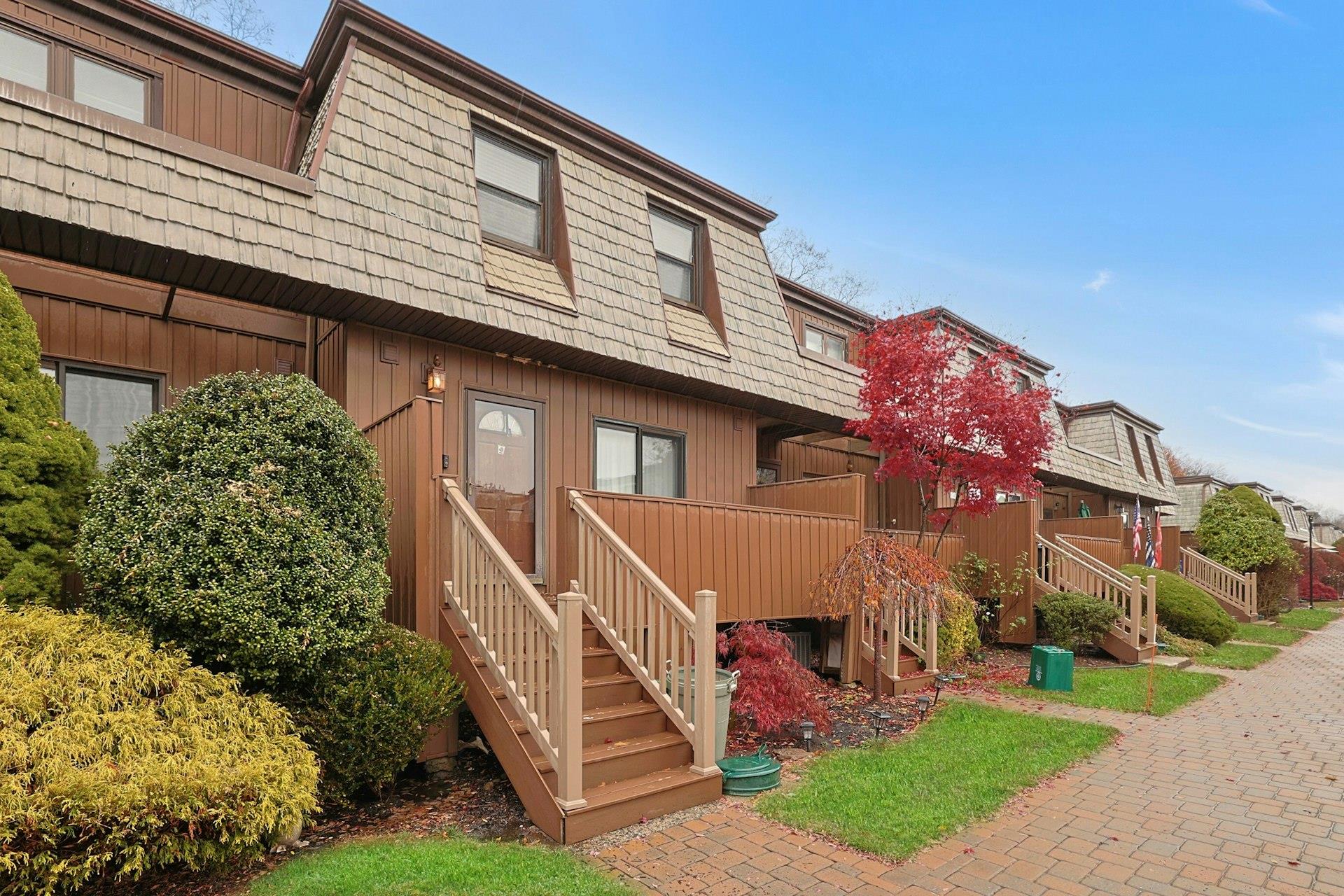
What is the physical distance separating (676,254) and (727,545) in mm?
4082

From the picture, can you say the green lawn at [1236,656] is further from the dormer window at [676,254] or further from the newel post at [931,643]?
the dormer window at [676,254]

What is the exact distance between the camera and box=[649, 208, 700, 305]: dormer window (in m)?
9.48

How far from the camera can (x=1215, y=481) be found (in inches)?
1238

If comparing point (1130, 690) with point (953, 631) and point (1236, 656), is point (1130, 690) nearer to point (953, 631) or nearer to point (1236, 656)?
point (953, 631)

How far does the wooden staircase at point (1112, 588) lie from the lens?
37.4 feet

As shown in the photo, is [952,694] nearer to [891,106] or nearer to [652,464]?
[652,464]

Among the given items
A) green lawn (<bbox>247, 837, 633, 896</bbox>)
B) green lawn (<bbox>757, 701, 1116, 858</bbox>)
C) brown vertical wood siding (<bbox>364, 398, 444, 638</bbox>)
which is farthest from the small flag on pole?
green lawn (<bbox>247, 837, 633, 896</bbox>)

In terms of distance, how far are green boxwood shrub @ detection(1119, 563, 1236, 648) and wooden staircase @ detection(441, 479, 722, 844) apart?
11379 mm

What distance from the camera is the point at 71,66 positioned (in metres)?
6.51

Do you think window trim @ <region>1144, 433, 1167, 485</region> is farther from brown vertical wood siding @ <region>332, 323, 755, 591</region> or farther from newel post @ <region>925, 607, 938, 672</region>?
brown vertical wood siding @ <region>332, 323, 755, 591</region>

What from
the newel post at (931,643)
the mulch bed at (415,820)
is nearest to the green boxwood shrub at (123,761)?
the mulch bed at (415,820)

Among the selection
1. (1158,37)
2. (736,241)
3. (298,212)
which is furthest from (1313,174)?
(298,212)

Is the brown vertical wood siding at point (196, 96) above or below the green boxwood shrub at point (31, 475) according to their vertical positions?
above

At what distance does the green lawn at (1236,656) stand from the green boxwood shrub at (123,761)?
1312cm
